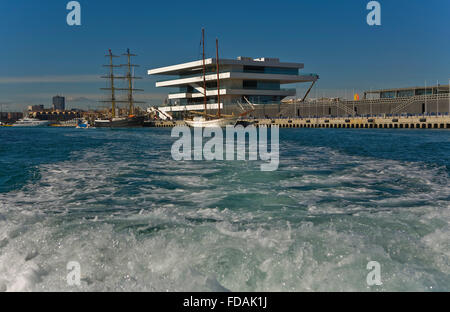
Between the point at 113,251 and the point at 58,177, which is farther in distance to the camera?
the point at 58,177

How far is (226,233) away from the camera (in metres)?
5.43

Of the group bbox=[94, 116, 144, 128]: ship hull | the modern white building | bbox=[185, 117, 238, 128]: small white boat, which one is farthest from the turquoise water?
bbox=[94, 116, 144, 128]: ship hull

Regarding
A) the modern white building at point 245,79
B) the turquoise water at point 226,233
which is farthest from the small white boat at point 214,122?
the turquoise water at point 226,233

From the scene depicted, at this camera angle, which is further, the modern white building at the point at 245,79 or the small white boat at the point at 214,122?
the modern white building at the point at 245,79

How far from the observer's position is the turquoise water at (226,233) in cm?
408

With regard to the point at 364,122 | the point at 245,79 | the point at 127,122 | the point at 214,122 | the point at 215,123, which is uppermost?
the point at 245,79

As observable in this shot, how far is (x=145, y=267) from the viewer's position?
14.3ft

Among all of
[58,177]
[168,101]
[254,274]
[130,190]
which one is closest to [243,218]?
[254,274]

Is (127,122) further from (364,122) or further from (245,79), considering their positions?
(364,122)

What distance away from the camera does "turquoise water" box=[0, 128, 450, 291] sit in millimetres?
4082

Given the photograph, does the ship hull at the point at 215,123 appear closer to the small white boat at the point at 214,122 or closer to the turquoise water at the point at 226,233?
the small white boat at the point at 214,122

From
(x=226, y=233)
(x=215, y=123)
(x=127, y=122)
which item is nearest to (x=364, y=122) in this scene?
(x=215, y=123)

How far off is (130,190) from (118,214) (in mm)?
2305
